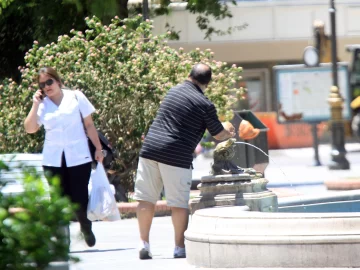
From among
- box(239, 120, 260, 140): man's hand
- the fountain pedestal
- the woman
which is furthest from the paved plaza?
box(239, 120, 260, 140): man's hand

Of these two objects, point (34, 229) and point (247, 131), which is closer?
point (34, 229)

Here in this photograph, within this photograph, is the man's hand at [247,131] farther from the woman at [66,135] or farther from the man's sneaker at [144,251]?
the man's sneaker at [144,251]

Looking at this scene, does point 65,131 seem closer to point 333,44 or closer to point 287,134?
point 333,44

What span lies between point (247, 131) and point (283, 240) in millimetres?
9589

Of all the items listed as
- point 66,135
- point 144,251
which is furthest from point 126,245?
point 66,135

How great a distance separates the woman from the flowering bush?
5.57 m

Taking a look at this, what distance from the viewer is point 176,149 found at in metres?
8.70

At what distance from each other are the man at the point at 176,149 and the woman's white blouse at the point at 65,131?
0.56m

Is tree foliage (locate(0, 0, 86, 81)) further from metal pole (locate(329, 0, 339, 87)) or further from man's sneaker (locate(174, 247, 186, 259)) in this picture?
man's sneaker (locate(174, 247, 186, 259))

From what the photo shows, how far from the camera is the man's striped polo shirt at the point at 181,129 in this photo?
28.6ft

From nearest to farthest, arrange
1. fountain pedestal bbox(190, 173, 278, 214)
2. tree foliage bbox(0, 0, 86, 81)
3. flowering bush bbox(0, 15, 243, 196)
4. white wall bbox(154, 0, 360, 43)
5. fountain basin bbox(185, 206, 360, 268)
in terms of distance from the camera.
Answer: fountain basin bbox(185, 206, 360, 268) < fountain pedestal bbox(190, 173, 278, 214) < flowering bush bbox(0, 15, 243, 196) < tree foliage bbox(0, 0, 86, 81) < white wall bbox(154, 0, 360, 43)

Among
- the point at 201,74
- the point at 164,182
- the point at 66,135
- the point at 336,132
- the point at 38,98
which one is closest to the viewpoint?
the point at 164,182

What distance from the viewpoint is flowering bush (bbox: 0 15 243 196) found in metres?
14.9

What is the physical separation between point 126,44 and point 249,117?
4168 mm
